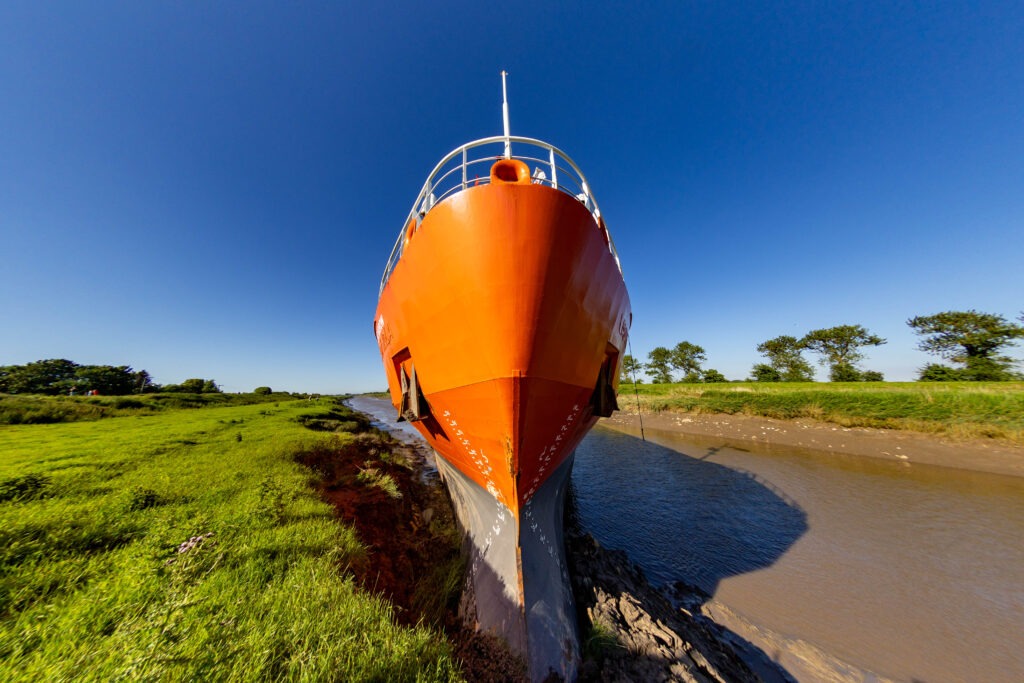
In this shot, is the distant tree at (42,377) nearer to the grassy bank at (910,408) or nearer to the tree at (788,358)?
the grassy bank at (910,408)

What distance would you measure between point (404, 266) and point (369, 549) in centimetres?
394

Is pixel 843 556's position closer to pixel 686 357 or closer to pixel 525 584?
pixel 525 584

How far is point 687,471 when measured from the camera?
36.8 feet

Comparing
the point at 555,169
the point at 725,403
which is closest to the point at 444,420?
the point at 555,169

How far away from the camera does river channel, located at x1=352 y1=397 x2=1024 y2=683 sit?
4.05 metres

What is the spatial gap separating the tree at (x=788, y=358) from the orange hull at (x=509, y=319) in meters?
49.9

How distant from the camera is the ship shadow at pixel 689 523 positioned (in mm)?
5148

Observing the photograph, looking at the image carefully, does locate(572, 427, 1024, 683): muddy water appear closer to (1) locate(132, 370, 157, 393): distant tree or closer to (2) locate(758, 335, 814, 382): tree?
(2) locate(758, 335, 814, 382): tree

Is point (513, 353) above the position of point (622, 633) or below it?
above

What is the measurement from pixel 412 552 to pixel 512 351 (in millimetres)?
4063

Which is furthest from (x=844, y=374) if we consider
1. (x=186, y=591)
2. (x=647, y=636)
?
(x=186, y=591)

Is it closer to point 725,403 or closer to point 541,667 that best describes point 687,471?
point 541,667

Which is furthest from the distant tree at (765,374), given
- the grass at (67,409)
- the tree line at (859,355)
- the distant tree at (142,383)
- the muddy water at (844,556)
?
the distant tree at (142,383)

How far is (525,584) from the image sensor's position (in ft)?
10.8
